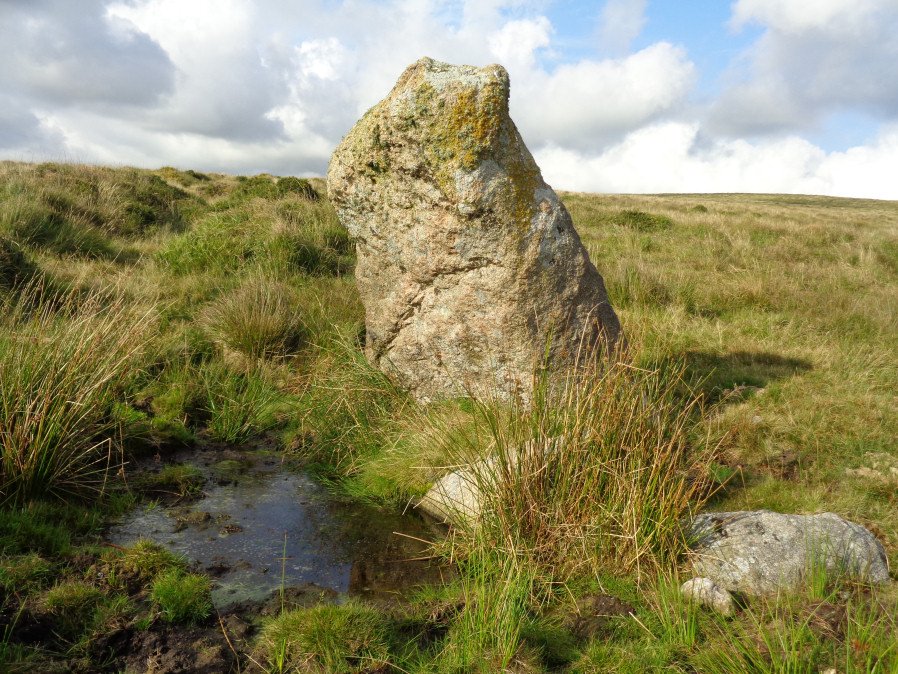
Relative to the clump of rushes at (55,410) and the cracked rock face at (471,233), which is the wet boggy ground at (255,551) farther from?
the cracked rock face at (471,233)

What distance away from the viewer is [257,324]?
646 centimetres

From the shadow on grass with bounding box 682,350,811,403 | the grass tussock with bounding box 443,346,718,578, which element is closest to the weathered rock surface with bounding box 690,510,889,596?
the grass tussock with bounding box 443,346,718,578

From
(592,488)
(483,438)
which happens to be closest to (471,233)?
(483,438)

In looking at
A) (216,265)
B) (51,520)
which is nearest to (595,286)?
(51,520)

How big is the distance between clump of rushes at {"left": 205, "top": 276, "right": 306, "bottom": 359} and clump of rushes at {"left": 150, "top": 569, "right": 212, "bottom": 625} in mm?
3379

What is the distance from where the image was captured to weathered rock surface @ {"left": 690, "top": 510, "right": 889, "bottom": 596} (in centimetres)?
317

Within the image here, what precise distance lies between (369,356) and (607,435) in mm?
2729

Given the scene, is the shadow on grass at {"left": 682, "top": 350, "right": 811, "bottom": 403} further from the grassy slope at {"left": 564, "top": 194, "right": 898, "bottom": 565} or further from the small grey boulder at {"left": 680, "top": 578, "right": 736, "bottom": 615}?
the small grey boulder at {"left": 680, "top": 578, "right": 736, "bottom": 615}

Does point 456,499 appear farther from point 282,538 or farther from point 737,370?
point 737,370

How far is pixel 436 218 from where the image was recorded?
4816 millimetres

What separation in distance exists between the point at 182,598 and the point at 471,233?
293 centimetres

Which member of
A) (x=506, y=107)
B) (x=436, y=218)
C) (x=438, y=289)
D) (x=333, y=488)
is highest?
(x=506, y=107)

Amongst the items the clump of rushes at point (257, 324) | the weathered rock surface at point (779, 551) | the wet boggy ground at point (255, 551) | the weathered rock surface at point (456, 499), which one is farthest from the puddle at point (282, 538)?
the clump of rushes at point (257, 324)

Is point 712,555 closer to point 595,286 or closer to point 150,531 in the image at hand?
point 595,286
